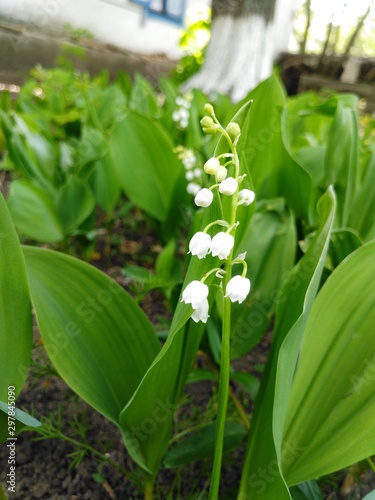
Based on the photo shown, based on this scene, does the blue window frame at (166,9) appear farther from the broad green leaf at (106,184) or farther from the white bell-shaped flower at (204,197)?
the white bell-shaped flower at (204,197)

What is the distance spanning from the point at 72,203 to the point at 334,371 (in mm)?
809

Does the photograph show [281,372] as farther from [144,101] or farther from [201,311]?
[144,101]

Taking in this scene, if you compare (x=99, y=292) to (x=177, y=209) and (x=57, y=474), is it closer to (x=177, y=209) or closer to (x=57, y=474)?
(x=57, y=474)

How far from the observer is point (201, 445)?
693 millimetres

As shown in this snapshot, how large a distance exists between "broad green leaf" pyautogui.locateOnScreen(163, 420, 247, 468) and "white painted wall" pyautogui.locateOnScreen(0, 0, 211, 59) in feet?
12.8

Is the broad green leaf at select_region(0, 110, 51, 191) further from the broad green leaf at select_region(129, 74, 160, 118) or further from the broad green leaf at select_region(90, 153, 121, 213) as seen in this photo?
the broad green leaf at select_region(129, 74, 160, 118)

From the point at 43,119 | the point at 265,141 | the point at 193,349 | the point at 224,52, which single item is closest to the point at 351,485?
the point at 193,349

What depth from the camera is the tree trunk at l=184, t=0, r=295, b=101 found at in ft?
10.00

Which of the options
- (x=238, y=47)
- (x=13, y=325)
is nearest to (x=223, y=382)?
(x=13, y=325)

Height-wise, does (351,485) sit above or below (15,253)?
below

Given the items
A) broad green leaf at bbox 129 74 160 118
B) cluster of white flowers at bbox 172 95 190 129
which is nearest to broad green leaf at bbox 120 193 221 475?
cluster of white flowers at bbox 172 95 190 129

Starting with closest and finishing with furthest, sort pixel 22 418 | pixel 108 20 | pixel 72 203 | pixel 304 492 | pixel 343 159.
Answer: pixel 22 418
pixel 304 492
pixel 343 159
pixel 72 203
pixel 108 20

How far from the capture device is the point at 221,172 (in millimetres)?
448

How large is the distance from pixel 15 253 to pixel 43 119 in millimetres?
1274
